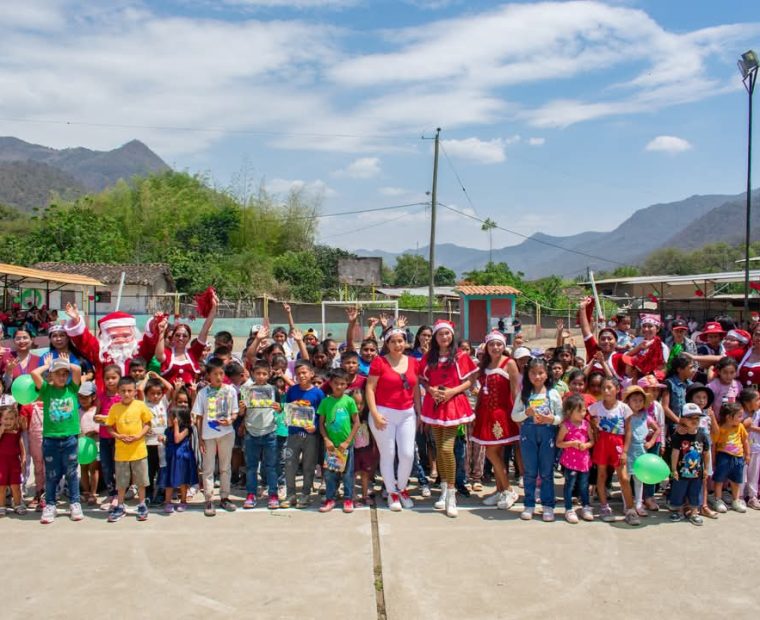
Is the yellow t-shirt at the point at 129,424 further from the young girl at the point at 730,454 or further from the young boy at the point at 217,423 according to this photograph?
the young girl at the point at 730,454

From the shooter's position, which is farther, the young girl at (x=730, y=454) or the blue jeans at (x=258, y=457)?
the blue jeans at (x=258, y=457)

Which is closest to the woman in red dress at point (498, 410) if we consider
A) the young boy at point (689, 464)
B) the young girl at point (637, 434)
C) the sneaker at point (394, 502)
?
the sneaker at point (394, 502)

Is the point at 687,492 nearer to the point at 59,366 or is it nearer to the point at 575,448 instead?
the point at 575,448

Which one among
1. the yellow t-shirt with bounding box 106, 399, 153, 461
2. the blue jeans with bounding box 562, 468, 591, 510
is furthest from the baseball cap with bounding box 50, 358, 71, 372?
the blue jeans with bounding box 562, 468, 591, 510

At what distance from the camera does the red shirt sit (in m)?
5.62

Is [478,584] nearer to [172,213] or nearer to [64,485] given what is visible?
[64,485]

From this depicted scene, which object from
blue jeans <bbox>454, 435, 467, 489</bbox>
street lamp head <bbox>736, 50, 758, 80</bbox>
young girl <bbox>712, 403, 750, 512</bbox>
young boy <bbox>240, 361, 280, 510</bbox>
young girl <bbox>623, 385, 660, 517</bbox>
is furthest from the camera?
street lamp head <bbox>736, 50, 758, 80</bbox>

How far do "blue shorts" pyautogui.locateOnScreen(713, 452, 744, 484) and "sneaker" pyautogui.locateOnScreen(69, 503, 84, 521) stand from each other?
535 cm

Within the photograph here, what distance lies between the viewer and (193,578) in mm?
4246

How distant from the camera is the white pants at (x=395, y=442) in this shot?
564 cm

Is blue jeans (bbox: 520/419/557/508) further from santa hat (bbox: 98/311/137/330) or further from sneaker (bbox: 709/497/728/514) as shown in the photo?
santa hat (bbox: 98/311/137/330)

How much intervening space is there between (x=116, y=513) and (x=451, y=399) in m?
2.94

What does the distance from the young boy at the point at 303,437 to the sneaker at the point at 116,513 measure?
1.31 metres

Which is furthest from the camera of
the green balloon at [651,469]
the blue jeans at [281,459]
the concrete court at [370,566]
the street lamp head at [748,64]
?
the street lamp head at [748,64]
